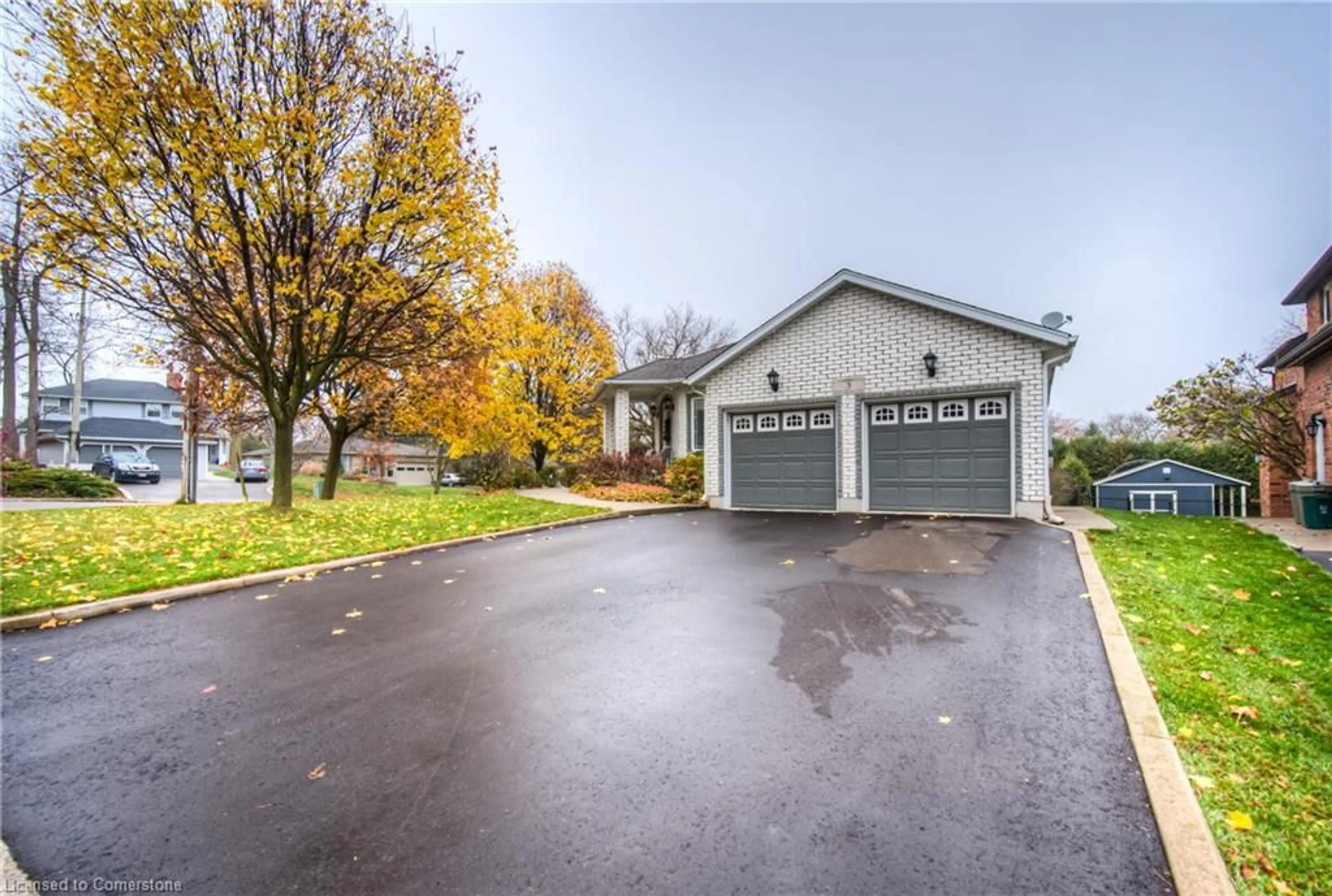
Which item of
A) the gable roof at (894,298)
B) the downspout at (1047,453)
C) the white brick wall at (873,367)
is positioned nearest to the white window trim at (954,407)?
the white brick wall at (873,367)

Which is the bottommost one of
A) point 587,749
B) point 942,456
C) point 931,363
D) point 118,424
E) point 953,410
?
point 587,749

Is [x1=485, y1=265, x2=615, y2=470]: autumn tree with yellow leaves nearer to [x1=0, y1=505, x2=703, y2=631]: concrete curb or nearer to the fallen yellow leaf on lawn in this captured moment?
[x1=0, y1=505, x2=703, y2=631]: concrete curb

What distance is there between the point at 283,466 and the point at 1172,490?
27677 mm

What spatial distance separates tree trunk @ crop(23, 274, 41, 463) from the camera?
2220 cm

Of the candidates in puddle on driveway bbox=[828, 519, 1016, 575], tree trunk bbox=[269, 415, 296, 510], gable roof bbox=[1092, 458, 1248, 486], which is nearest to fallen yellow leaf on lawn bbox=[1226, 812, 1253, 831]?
puddle on driveway bbox=[828, 519, 1016, 575]

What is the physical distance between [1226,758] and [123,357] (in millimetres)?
16694

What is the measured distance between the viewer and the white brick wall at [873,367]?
10281 millimetres

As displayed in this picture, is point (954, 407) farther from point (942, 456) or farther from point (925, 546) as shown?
point (925, 546)

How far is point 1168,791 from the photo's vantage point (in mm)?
2197

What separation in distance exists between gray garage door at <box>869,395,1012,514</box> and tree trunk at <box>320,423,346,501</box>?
15.9 meters

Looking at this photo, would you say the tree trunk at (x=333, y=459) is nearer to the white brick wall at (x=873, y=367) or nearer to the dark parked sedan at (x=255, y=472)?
the white brick wall at (x=873, y=367)

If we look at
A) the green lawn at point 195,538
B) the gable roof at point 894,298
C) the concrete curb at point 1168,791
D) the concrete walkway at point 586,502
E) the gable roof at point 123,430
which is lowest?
the concrete curb at point 1168,791

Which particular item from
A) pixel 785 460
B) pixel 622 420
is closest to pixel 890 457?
pixel 785 460

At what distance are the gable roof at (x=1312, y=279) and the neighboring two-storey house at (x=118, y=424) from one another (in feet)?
157
